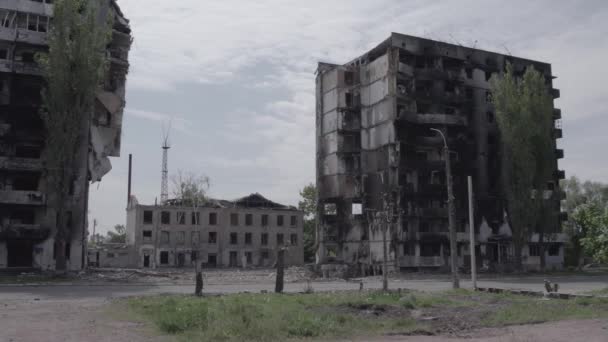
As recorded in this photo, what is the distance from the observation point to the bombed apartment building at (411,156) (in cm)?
6056

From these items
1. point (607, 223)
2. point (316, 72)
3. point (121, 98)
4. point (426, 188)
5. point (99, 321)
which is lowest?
point (99, 321)

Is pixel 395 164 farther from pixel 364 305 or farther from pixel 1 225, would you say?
pixel 364 305

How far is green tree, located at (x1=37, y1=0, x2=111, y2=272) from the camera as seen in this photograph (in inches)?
1694

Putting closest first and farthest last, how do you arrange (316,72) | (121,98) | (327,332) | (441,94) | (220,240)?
(327,332)
(121,98)
(441,94)
(316,72)
(220,240)

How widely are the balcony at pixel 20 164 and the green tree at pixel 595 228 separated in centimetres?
4046

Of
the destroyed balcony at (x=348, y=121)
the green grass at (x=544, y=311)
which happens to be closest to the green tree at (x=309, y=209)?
the destroyed balcony at (x=348, y=121)

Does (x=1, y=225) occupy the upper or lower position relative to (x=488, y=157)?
lower

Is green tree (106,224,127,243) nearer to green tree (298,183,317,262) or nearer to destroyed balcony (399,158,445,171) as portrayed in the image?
green tree (298,183,317,262)

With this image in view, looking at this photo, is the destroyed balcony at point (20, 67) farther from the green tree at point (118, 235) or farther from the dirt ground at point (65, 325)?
the green tree at point (118, 235)

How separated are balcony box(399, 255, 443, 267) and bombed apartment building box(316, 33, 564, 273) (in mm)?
98

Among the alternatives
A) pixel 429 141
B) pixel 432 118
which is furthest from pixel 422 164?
pixel 432 118

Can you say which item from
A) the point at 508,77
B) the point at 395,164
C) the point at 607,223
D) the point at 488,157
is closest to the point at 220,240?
the point at 395,164

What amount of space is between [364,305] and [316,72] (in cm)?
5495

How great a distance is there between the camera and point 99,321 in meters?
17.0
